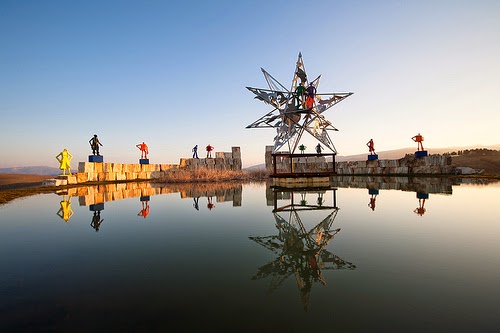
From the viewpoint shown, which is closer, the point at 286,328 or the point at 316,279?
the point at 286,328

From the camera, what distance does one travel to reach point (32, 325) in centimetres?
214

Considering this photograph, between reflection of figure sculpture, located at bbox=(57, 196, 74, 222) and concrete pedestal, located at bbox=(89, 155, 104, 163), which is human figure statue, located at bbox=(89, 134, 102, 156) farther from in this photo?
reflection of figure sculpture, located at bbox=(57, 196, 74, 222)

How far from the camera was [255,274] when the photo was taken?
3094mm

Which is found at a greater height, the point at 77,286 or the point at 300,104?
the point at 300,104

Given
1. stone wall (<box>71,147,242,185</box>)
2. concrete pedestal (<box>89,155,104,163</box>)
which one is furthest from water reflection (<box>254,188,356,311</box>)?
concrete pedestal (<box>89,155,104,163</box>)

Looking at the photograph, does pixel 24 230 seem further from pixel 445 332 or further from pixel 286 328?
pixel 445 332

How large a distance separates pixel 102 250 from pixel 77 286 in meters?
1.35

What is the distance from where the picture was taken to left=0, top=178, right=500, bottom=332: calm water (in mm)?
2146

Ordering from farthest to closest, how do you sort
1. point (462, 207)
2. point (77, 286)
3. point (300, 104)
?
point (300, 104)
point (462, 207)
point (77, 286)

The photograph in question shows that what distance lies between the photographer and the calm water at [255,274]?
2146 millimetres

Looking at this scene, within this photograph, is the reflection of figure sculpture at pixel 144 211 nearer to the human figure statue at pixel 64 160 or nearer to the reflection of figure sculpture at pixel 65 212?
the reflection of figure sculpture at pixel 65 212

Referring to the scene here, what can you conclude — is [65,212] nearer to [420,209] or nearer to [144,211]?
[144,211]

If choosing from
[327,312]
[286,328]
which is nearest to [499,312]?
[327,312]

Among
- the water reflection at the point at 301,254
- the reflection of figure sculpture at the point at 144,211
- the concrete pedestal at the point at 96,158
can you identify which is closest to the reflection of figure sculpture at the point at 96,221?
the reflection of figure sculpture at the point at 144,211
